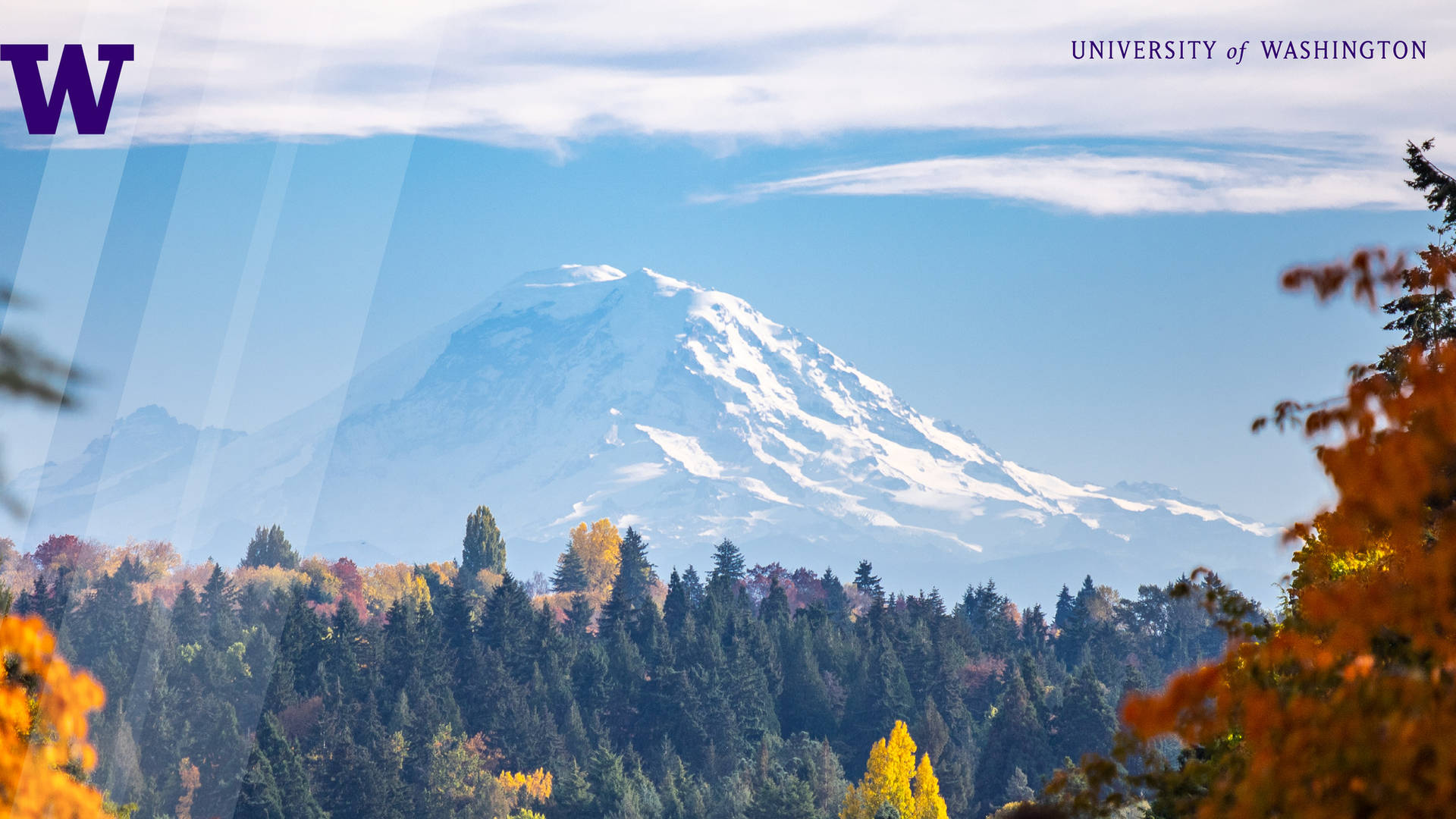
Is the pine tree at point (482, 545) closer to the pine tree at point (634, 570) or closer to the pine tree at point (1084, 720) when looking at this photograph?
the pine tree at point (634, 570)

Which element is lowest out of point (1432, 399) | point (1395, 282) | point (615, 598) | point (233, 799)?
point (233, 799)

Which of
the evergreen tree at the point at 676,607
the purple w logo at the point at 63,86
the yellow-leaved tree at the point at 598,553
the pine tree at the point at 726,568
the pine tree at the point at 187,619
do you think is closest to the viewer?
the purple w logo at the point at 63,86

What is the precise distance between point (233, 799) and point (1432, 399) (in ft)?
247

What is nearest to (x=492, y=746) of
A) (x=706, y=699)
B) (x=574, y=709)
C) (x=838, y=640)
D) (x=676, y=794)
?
(x=574, y=709)

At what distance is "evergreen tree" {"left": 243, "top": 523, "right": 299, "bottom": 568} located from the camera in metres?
152

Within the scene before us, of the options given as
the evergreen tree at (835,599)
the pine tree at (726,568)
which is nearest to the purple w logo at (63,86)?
the pine tree at (726,568)

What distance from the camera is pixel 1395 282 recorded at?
26.3ft

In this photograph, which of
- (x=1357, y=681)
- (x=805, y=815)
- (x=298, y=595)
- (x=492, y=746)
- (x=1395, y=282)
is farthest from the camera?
(x=298, y=595)

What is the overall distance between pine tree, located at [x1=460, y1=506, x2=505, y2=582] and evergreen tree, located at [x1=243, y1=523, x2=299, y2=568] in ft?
69.4

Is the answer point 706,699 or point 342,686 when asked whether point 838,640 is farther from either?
point 342,686

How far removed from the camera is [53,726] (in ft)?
23.4

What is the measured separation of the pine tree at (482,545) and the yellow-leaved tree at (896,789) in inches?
3166

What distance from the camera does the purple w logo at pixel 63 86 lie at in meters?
16.6

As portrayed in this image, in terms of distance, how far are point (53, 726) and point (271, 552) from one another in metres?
154
